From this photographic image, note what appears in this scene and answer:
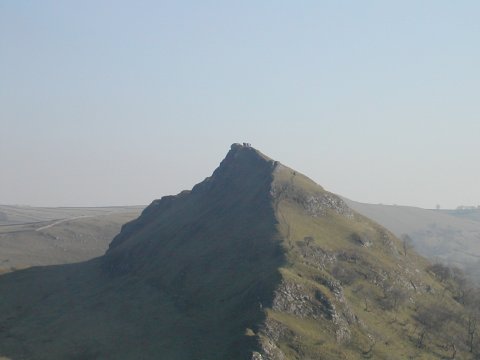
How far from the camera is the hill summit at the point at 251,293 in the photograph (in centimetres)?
8000

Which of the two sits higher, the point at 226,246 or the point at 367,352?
the point at 226,246

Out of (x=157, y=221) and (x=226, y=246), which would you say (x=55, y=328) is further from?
(x=157, y=221)

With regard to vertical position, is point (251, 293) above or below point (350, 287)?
below

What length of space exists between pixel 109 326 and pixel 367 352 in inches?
1678

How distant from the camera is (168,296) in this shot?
104562 mm

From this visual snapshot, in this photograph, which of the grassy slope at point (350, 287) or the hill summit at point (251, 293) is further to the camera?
the hill summit at point (251, 293)

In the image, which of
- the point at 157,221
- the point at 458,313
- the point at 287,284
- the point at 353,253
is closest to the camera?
the point at 287,284

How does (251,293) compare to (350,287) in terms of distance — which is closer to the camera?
(251,293)

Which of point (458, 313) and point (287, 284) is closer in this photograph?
point (287, 284)

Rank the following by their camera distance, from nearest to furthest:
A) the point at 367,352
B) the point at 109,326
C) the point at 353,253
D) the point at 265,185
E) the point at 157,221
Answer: the point at 367,352, the point at 109,326, the point at 353,253, the point at 265,185, the point at 157,221

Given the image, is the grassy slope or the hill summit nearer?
the grassy slope

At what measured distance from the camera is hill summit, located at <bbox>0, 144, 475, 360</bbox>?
80.0m

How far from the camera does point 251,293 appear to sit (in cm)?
8562

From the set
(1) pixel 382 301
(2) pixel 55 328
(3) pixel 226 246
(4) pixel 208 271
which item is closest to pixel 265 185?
(3) pixel 226 246
